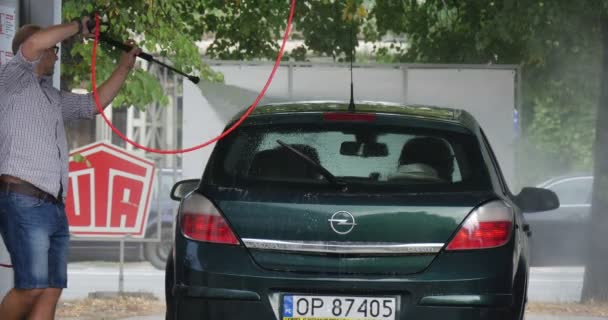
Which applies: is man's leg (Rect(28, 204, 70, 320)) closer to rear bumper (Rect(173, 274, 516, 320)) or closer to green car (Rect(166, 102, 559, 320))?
green car (Rect(166, 102, 559, 320))

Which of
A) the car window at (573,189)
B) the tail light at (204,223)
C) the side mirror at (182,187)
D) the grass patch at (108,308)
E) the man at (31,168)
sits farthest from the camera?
the car window at (573,189)

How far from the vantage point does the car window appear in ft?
67.7

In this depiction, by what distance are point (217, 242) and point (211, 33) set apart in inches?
462

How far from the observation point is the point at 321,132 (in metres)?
6.38

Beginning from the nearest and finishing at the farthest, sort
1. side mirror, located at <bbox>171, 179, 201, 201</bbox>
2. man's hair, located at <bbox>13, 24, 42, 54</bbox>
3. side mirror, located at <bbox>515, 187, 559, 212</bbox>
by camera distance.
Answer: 1. man's hair, located at <bbox>13, 24, 42, 54</bbox>
2. side mirror, located at <bbox>515, 187, 559, 212</bbox>
3. side mirror, located at <bbox>171, 179, 201, 201</bbox>

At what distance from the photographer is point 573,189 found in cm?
2097

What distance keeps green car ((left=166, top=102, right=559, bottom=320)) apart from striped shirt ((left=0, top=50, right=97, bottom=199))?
691mm

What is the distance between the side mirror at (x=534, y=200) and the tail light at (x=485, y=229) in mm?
1261

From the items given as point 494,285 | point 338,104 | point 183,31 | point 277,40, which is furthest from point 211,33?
point 494,285

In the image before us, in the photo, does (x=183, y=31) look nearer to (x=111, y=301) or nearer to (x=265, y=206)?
(x=111, y=301)

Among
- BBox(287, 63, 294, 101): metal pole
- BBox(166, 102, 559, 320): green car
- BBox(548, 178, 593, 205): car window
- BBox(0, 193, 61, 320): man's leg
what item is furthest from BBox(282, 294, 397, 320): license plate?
BBox(548, 178, 593, 205): car window

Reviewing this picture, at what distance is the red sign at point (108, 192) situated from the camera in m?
13.6

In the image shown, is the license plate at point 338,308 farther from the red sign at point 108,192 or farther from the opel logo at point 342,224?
the red sign at point 108,192

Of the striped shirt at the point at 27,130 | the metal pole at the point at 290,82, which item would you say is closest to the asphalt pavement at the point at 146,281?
the metal pole at the point at 290,82
